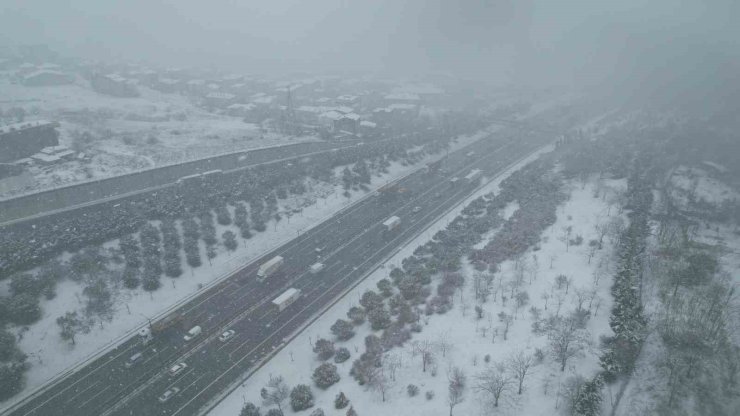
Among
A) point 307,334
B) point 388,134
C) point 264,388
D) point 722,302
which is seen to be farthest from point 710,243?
point 388,134

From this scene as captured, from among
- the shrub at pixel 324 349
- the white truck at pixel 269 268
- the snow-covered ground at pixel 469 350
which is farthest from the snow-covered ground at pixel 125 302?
the shrub at pixel 324 349

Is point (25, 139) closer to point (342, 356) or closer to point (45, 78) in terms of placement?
point (45, 78)

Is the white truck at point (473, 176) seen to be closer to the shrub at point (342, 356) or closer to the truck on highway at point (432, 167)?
the truck on highway at point (432, 167)

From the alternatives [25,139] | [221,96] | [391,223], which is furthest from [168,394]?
[221,96]

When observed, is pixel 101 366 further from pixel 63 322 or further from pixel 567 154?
pixel 567 154

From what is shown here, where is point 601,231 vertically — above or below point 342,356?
above

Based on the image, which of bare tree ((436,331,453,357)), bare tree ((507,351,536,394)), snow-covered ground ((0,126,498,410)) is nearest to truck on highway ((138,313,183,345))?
snow-covered ground ((0,126,498,410))
